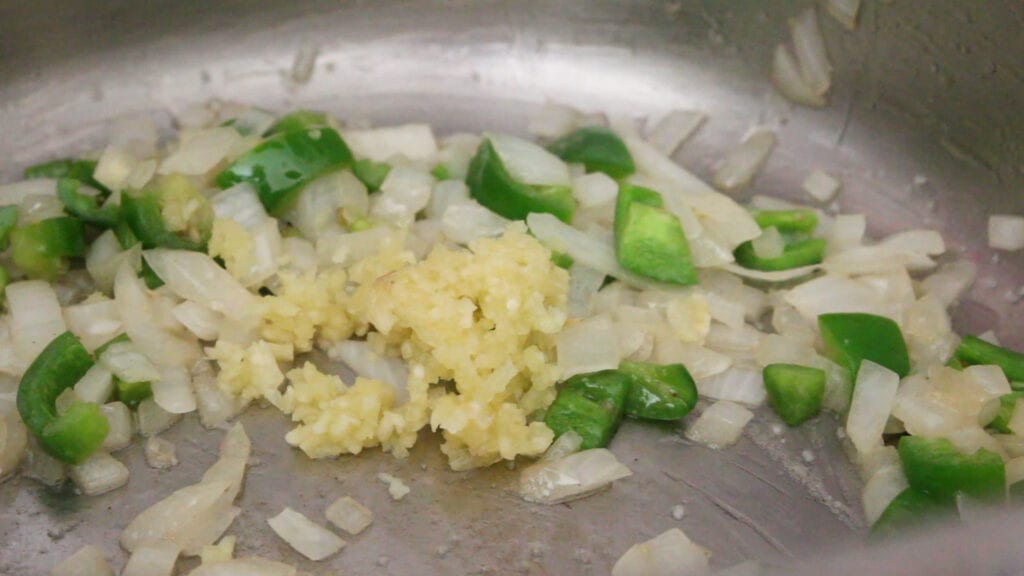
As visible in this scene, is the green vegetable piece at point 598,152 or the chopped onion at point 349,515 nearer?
the chopped onion at point 349,515

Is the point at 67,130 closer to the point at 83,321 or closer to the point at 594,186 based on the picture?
the point at 83,321

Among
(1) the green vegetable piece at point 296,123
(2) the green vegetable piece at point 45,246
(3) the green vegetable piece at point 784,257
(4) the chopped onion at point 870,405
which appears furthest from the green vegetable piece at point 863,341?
(2) the green vegetable piece at point 45,246

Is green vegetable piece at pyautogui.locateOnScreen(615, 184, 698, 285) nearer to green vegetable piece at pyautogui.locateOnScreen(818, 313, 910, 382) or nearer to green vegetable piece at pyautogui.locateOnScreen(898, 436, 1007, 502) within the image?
green vegetable piece at pyautogui.locateOnScreen(818, 313, 910, 382)

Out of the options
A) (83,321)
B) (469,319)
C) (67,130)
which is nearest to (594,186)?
(469,319)

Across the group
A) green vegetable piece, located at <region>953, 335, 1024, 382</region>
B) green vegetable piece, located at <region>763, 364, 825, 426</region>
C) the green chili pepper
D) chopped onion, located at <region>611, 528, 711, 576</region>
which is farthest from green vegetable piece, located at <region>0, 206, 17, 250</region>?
green vegetable piece, located at <region>953, 335, 1024, 382</region>

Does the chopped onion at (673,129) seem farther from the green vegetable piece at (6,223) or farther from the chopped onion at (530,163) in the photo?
the green vegetable piece at (6,223)

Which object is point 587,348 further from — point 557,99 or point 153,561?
point 557,99
